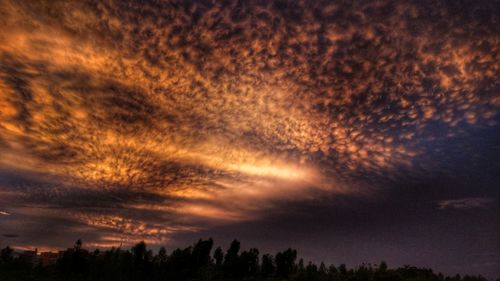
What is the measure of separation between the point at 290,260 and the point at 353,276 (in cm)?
7765

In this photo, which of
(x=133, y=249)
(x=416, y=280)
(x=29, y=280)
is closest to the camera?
(x=416, y=280)

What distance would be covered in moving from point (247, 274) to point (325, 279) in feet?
231

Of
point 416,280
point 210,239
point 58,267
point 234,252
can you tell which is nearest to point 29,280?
point 58,267

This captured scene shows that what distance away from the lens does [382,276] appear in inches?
2272

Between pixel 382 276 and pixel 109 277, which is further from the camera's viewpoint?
pixel 109 277

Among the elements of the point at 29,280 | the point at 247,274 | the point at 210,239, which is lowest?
the point at 29,280

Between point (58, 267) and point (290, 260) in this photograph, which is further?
point (58, 267)

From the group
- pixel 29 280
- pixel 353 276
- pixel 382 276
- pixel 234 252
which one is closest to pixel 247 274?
pixel 234 252

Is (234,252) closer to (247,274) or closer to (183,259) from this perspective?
(247,274)

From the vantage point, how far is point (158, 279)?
160625 millimetres

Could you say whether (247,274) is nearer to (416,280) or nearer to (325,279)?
(325,279)

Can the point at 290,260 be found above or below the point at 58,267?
above

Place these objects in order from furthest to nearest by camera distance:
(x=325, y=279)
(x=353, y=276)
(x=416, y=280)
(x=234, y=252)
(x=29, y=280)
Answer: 1. (x=29, y=280)
2. (x=234, y=252)
3. (x=325, y=279)
4. (x=353, y=276)
5. (x=416, y=280)

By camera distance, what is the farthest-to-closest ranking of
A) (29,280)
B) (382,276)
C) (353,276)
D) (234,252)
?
1. (29,280)
2. (234,252)
3. (353,276)
4. (382,276)
